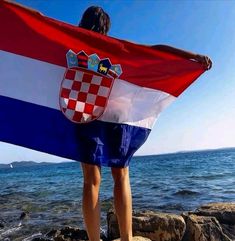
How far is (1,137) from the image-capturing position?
3.98 meters

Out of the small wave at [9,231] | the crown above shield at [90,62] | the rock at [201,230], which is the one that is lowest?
the small wave at [9,231]

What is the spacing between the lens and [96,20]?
13.0ft

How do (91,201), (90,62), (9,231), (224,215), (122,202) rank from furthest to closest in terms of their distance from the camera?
(9,231), (224,215), (90,62), (122,202), (91,201)

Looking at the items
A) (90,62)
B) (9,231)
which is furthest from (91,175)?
(9,231)

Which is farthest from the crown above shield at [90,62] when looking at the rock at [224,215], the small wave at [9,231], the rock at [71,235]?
the small wave at [9,231]

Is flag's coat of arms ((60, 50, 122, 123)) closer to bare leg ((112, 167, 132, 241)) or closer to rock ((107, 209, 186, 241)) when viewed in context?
bare leg ((112, 167, 132, 241))

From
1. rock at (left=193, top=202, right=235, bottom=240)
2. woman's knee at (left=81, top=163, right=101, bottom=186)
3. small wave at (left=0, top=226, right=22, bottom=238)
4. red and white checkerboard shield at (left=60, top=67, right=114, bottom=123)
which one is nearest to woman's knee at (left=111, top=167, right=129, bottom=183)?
woman's knee at (left=81, top=163, right=101, bottom=186)

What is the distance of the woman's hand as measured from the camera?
4199 mm

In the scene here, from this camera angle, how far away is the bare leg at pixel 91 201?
3.54 metres

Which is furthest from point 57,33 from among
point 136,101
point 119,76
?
point 136,101

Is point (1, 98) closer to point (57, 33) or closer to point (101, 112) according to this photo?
point (57, 33)

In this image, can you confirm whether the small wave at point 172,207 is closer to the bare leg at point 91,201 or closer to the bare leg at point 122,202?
the bare leg at point 122,202

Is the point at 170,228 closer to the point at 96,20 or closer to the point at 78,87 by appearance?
the point at 78,87

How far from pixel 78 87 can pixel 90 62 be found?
1.00 ft
